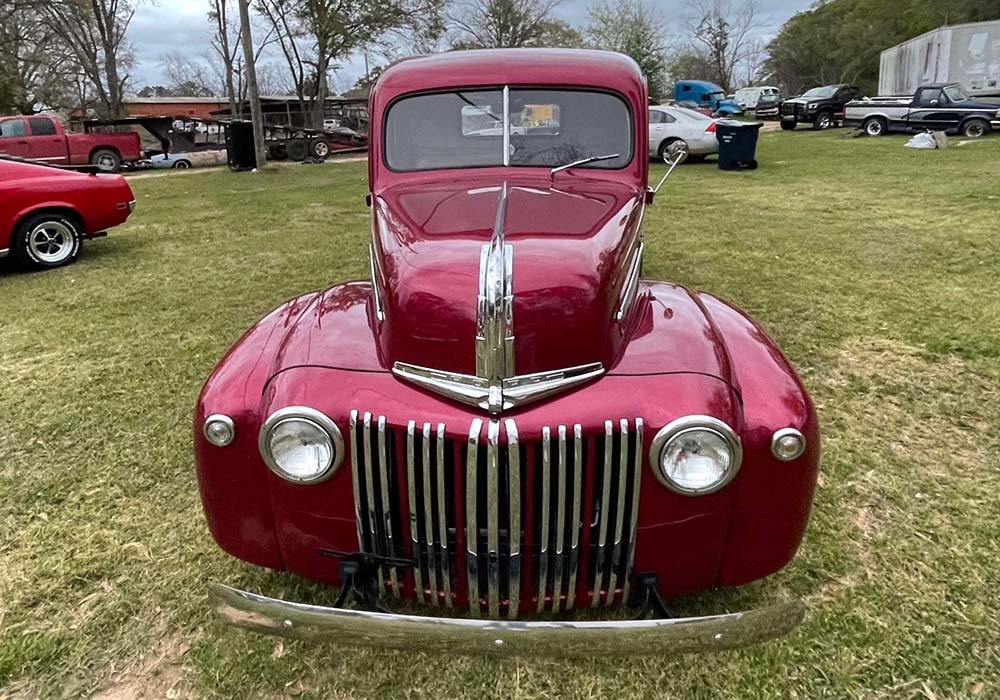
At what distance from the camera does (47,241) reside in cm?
741

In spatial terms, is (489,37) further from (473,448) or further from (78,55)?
(473,448)

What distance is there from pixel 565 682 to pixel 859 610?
1.05 meters

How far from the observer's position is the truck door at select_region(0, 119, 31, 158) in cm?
1784

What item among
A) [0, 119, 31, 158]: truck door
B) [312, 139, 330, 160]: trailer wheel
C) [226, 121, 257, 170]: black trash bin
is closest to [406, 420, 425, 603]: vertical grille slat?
[226, 121, 257, 170]: black trash bin

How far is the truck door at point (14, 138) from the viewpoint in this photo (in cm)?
1784

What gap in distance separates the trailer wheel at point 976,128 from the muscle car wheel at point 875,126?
2298 millimetres

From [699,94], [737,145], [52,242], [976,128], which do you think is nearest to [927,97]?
[976,128]

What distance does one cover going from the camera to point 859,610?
8.09ft

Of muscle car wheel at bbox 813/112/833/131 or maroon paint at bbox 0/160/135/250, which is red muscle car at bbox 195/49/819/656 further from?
muscle car wheel at bbox 813/112/833/131

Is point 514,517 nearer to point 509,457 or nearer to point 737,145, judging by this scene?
point 509,457

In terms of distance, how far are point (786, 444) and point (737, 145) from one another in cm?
1393

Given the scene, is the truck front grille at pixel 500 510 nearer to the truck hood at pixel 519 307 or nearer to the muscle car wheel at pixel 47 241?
the truck hood at pixel 519 307

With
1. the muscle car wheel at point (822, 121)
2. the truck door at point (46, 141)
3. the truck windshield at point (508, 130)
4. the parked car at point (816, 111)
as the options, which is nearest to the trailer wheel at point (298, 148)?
the truck door at point (46, 141)

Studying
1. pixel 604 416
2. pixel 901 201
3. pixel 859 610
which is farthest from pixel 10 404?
pixel 901 201
